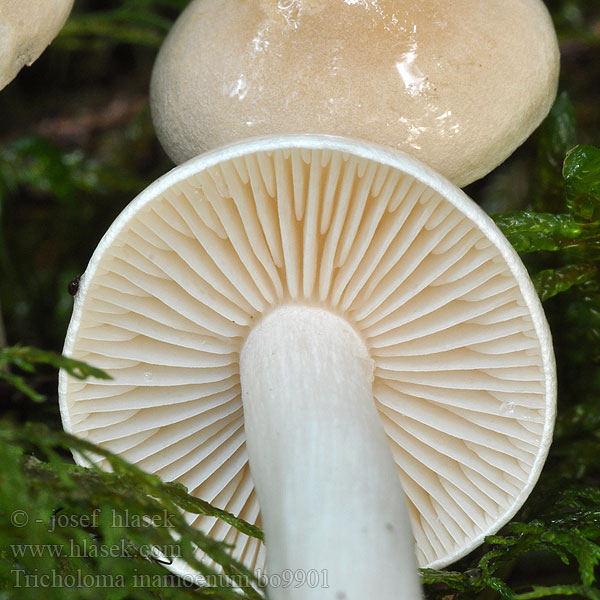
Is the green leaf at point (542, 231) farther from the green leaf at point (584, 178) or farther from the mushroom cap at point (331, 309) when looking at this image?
the mushroom cap at point (331, 309)

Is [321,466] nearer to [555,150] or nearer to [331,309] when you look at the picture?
[331,309]

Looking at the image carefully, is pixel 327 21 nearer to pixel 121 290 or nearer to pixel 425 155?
pixel 425 155

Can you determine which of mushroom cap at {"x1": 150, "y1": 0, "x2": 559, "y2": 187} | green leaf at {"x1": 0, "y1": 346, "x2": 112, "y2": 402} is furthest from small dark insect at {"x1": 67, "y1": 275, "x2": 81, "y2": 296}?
mushroom cap at {"x1": 150, "y1": 0, "x2": 559, "y2": 187}

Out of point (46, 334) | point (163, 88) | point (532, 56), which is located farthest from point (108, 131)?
point (532, 56)

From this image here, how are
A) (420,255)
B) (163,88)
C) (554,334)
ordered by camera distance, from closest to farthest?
(420,255) < (163,88) < (554,334)

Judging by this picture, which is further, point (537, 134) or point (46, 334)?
point (46, 334)

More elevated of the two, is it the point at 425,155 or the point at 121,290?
the point at 425,155

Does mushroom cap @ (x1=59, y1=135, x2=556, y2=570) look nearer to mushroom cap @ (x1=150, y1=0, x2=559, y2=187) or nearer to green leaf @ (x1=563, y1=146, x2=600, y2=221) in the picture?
mushroom cap @ (x1=150, y1=0, x2=559, y2=187)

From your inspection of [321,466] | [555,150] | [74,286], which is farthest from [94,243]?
[321,466]
